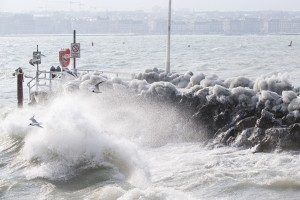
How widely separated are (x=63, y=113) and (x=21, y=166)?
179cm

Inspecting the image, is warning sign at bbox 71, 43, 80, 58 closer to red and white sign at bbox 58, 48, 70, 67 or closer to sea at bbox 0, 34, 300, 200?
red and white sign at bbox 58, 48, 70, 67

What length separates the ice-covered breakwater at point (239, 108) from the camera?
51.7ft

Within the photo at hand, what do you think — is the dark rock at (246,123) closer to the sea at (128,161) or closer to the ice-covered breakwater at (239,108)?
the ice-covered breakwater at (239,108)

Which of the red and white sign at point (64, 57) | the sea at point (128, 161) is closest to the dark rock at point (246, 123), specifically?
the sea at point (128, 161)

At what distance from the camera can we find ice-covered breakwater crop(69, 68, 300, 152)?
15.8m

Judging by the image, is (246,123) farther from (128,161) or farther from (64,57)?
(64,57)

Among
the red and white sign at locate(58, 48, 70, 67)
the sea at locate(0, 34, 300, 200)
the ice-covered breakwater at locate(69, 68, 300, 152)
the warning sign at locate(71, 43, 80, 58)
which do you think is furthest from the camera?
the red and white sign at locate(58, 48, 70, 67)

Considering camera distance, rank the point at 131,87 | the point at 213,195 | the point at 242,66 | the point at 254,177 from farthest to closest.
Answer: the point at 242,66
the point at 131,87
the point at 254,177
the point at 213,195

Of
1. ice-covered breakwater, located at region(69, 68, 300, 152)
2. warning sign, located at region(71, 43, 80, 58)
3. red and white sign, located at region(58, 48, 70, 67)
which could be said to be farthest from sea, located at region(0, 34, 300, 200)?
red and white sign, located at region(58, 48, 70, 67)

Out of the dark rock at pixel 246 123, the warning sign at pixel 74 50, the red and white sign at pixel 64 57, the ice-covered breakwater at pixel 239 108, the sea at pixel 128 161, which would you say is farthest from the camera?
the red and white sign at pixel 64 57

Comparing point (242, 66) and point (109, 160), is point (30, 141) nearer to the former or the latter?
point (109, 160)

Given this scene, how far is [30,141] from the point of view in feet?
55.2

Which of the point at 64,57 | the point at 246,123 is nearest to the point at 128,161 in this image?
the point at 246,123

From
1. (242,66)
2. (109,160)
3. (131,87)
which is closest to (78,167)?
(109,160)
